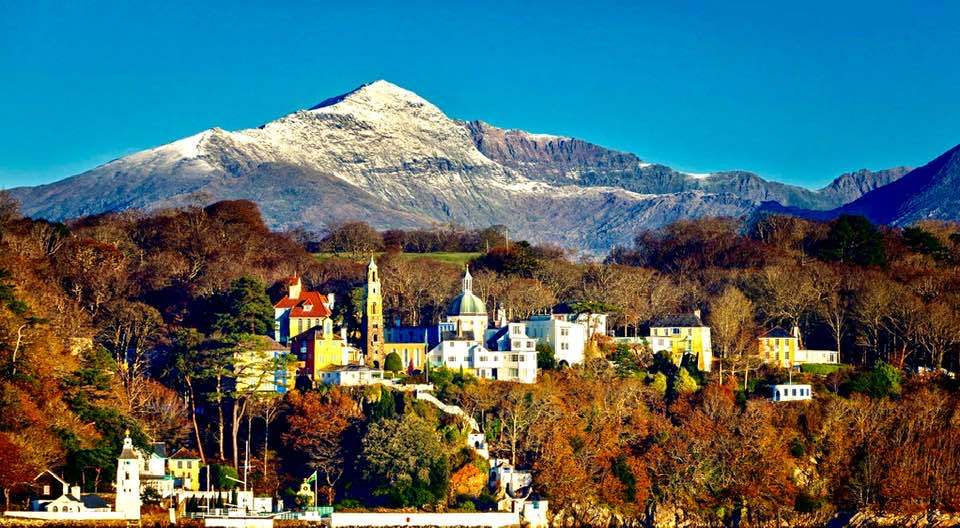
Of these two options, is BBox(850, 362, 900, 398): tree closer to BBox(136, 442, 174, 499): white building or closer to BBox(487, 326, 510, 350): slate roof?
BBox(487, 326, 510, 350): slate roof

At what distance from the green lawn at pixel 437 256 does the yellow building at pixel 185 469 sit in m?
37.4

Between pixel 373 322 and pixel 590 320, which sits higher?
pixel 590 320

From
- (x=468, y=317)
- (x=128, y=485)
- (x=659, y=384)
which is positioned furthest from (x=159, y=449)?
(x=659, y=384)

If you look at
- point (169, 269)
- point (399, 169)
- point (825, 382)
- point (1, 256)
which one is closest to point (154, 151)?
point (399, 169)

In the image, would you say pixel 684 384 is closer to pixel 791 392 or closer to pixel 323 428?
pixel 791 392

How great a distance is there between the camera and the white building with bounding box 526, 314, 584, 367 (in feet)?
297

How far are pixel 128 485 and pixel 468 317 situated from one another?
78.3 ft

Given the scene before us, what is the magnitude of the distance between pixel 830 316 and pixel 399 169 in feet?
335

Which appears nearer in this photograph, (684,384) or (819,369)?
(684,384)

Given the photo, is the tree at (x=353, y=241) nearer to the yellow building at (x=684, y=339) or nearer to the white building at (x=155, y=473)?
the yellow building at (x=684, y=339)

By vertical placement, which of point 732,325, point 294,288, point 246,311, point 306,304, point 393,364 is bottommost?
point 393,364

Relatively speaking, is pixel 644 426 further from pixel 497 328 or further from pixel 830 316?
pixel 830 316

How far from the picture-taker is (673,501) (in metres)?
79.9

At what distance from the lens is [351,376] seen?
82.6 meters
